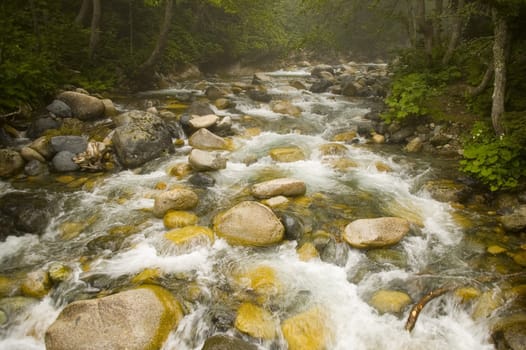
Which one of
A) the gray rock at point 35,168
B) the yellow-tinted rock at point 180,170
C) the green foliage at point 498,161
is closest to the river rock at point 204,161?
the yellow-tinted rock at point 180,170

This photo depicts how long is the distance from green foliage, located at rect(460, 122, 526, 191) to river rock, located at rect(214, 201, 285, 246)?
13.4ft

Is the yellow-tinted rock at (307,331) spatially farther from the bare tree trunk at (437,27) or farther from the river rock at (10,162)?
the bare tree trunk at (437,27)

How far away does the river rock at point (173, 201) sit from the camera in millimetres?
5684

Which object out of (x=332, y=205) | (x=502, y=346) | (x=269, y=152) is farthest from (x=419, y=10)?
(x=502, y=346)

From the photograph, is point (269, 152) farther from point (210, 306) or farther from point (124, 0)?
point (124, 0)

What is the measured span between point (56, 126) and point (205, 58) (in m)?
11.7

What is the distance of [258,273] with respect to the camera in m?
4.50

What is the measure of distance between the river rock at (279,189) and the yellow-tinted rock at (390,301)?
2.62m

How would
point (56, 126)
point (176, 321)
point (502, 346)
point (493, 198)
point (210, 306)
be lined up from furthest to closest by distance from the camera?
point (56, 126) < point (493, 198) < point (210, 306) < point (176, 321) < point (502, 346)

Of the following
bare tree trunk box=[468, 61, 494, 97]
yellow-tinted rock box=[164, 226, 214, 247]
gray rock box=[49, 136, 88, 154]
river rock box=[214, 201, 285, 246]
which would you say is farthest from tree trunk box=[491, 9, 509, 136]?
gray rock box=[49, 136, 88, 154]

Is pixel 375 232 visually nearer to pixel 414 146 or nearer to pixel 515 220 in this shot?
pixel 515 220

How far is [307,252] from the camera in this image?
4953 millimetres

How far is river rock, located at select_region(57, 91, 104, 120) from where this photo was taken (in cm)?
899

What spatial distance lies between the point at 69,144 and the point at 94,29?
612 centimetres
